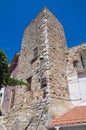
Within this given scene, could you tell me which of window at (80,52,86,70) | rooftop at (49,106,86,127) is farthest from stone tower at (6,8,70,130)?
window at (80,52,86,70)

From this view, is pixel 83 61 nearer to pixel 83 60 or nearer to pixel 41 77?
pixel 83 60

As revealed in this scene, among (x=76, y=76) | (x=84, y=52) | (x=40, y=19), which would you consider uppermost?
(x=40, y=19)

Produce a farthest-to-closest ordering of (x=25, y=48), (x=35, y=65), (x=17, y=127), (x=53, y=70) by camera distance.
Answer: (x=25, y=48) → (x=35, y=65) → (x=53, y=70) → (x=17, y=127)

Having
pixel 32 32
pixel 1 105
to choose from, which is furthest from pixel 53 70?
pixel 1 105

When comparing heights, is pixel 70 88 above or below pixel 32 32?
below

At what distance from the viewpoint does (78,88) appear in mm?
10641

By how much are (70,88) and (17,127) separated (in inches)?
164

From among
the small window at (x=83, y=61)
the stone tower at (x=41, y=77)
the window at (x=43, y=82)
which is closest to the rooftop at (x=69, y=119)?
the stone tower at (x=41, y=77)

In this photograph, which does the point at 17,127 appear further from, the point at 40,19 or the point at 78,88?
the point at 40,19

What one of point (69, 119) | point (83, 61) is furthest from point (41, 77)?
point (83, 61)

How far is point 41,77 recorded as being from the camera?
9898mm

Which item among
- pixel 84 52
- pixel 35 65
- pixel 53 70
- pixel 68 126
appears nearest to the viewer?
pixel 68 126

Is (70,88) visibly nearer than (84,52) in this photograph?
Yes

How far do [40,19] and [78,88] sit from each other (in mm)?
6362
